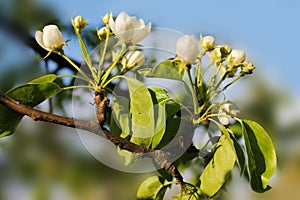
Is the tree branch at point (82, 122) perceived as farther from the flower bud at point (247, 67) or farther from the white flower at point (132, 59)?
the flower bud at point (247, 67)

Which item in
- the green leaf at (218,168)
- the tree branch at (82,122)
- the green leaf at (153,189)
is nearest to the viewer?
the tree branch at (82,122)

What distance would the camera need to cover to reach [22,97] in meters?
0.75

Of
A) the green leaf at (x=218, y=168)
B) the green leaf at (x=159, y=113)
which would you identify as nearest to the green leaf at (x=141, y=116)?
the green leaf at (x=159, y=113)

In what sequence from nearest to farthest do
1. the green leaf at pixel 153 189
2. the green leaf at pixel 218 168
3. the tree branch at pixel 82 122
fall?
the tree branch at pixel 82 122
the green leaf at pixel 218 168
the green leaf at pixel 153 189

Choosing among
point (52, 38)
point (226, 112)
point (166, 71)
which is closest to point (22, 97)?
point (52, 38)

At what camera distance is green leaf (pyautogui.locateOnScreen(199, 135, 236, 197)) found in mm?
784

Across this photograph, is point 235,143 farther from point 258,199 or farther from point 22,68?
point 22,68

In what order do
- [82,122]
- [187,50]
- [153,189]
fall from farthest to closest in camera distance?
1. [153,189]
2. [187,50]
3. [82,122]

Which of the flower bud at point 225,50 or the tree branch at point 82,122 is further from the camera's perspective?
the flower bud at point 225,50

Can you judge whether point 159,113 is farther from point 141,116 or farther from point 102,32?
point 102,32

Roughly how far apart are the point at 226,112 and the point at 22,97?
13.0 inches

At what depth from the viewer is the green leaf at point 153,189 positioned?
91 centimetres

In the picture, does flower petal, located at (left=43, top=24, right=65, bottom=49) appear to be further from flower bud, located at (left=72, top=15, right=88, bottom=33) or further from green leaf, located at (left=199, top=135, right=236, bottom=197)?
green leaf, located at (left=199, top=135, right=236, bottom=197)

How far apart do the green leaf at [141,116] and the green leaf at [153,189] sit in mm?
190
